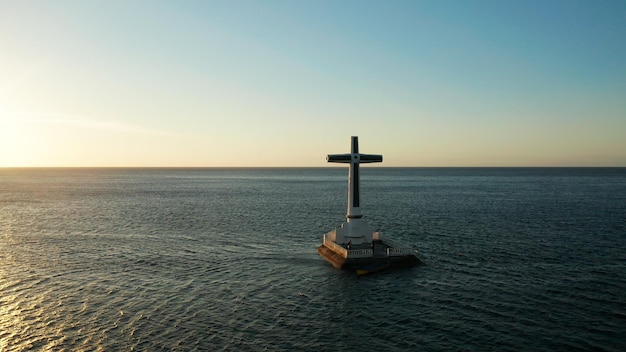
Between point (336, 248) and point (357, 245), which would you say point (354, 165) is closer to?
point (357, 245)

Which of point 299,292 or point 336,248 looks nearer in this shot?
point 299,292

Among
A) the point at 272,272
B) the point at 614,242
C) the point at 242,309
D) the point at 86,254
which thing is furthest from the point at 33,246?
the point at 614,242

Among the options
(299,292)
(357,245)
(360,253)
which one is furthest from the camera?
(357,245)

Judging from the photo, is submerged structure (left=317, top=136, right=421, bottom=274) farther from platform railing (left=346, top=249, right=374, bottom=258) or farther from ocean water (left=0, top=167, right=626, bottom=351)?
ocean water (left=0, top=167, right=626, bottom=351)

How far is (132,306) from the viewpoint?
1388 inches

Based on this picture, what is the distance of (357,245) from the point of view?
4859 cm

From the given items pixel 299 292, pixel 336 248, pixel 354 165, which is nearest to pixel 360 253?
pixel 336 248

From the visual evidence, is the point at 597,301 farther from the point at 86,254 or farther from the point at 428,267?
the point at 86,254

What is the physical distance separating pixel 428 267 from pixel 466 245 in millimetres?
15540

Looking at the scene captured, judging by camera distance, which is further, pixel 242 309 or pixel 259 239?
pixel 259 239

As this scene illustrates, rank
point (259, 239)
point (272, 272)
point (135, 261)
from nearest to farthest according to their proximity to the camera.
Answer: point (272, 272) < point (135, 261) < point (259, 239)

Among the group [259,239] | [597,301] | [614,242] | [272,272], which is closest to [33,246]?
[259,239]

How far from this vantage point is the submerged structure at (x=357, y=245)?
147ft

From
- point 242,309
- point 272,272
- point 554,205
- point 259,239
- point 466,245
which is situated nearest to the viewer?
point 242,309
